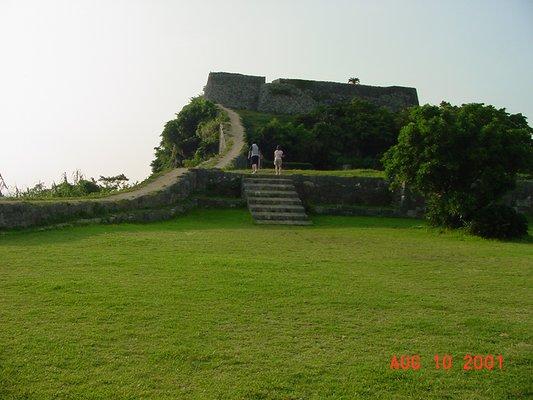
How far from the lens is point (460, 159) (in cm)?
1319

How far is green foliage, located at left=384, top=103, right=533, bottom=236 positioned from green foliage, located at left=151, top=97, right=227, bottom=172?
835 inches

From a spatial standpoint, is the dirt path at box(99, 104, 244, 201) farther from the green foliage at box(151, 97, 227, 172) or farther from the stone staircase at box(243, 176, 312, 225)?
the green foliage at box(151, 97, 227, 172)

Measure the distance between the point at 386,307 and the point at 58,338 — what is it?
3.51m

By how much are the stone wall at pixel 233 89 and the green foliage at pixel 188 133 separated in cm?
709

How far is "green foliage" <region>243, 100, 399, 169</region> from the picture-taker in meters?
29.5

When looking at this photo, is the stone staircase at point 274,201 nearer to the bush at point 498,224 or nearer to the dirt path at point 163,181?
the dirt path at point 163,181

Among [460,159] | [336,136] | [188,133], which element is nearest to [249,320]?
[460,159]

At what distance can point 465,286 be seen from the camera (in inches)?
296

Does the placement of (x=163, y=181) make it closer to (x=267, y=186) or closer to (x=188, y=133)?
(x=267, y=186)

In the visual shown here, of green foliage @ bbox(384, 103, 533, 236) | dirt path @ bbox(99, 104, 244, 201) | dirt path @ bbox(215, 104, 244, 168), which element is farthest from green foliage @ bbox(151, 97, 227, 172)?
green foliage @ bbox(384, 103, 533, 236)

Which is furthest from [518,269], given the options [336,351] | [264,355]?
[264,355]

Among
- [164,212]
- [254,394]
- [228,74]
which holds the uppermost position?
[228,74]

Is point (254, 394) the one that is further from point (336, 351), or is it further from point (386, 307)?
point (386, 307)

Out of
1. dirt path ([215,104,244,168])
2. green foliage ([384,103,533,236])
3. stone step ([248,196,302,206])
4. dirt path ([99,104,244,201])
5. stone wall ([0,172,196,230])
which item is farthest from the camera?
dirt path ([215,104,244,168])
